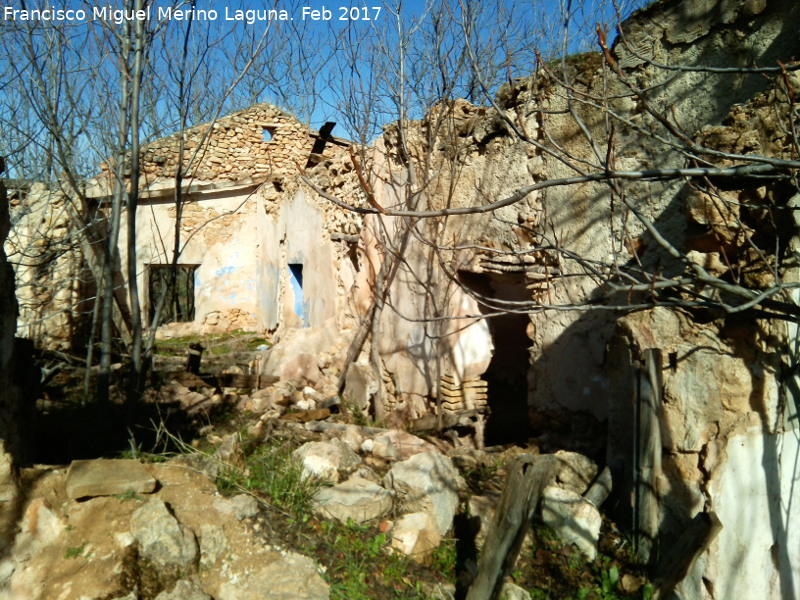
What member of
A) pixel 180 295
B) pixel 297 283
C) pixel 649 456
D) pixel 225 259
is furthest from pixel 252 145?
pixel 649 456

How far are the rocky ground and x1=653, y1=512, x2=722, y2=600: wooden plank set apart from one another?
0.12 meters

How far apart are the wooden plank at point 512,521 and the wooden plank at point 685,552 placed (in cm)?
88

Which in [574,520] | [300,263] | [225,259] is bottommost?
[574,520]

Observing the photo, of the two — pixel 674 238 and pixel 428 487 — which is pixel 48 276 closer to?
pixel 428 487

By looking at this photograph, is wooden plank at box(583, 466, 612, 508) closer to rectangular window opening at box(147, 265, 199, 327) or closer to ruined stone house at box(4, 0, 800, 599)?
ruined stone house at box(4, 0, 800, 599)

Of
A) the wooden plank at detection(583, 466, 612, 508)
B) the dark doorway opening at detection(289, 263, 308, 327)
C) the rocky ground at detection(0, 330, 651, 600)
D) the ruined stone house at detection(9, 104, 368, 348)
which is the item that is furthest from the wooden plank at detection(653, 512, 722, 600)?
the dark doorway opening at detection(289, 263, 308, 327)

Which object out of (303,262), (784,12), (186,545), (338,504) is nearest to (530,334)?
(338,504)

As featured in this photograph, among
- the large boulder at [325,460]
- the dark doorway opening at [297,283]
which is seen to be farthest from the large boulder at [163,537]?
the dark doorway opening at [297,283]

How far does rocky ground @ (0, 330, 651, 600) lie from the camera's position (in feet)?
9.36

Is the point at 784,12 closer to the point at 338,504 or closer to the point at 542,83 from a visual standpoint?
the point at 542,83

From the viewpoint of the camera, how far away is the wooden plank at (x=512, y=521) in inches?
119

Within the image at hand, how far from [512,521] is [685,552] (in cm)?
102

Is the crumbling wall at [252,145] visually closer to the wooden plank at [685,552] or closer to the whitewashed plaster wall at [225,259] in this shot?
the whitewashed plaster wall at [225,259]

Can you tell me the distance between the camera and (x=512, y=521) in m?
3.04
